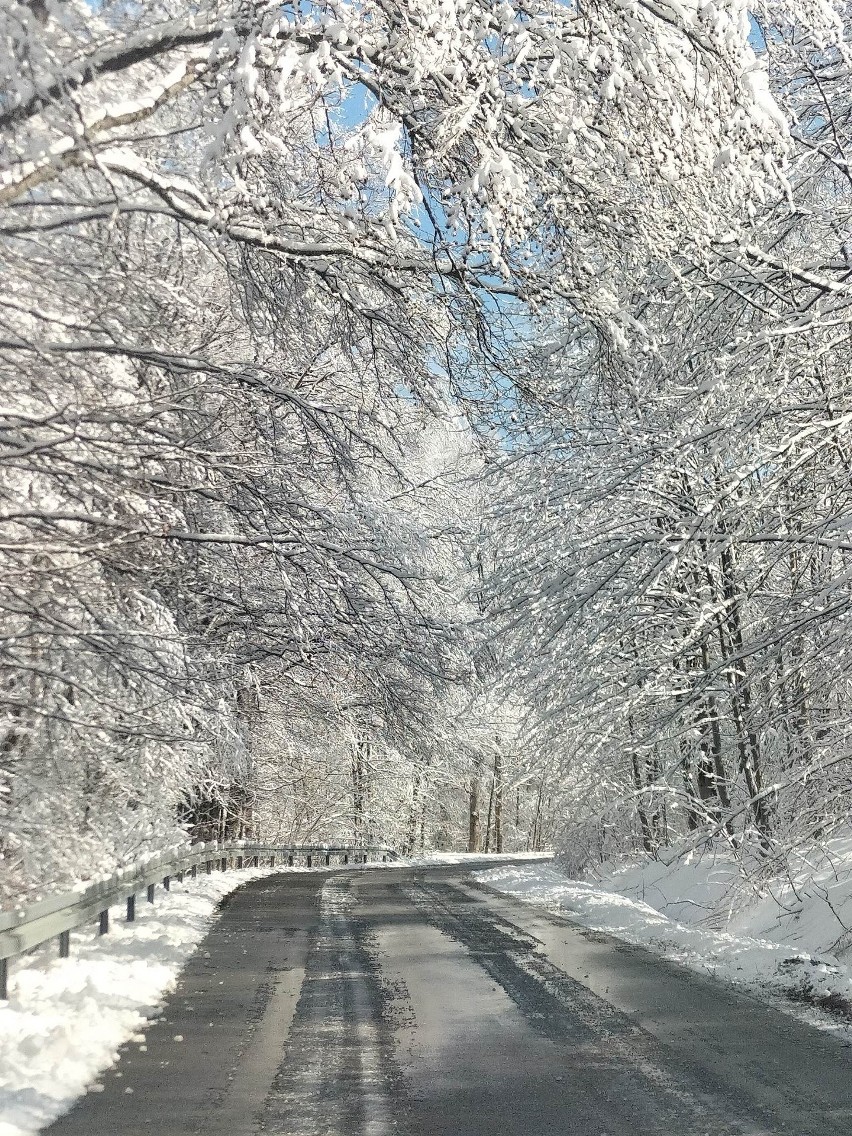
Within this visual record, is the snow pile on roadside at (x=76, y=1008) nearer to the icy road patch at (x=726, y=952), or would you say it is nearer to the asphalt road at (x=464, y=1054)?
the asphalt road at (x=464, y=1054)

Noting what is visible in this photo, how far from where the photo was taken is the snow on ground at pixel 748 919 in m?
10.0

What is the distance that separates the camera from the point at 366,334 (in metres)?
7.71

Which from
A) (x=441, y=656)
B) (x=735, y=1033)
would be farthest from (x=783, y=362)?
(x=735, y=1033)

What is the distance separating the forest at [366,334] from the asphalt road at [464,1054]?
5.80 ft

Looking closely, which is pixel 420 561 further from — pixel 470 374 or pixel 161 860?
pixel 161 860

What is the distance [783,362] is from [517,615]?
4.91 metres

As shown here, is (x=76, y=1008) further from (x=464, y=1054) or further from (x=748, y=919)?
(x=748, y=919)

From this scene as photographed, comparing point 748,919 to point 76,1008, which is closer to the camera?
point 76,1008

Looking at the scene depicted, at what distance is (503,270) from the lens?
20.2 feet

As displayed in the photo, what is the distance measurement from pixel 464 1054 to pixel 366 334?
15.2 ft

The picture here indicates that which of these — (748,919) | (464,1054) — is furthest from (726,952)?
(464,1054)

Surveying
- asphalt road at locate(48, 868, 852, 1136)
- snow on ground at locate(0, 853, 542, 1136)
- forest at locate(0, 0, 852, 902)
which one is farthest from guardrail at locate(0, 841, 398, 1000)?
asphalt road at locate(48, 868, 852, 1136)

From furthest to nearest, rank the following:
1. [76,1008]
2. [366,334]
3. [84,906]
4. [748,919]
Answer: [748,919]
[84,906]
[76,1008]
[366,334]

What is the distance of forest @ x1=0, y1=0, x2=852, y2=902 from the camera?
5.65 m
